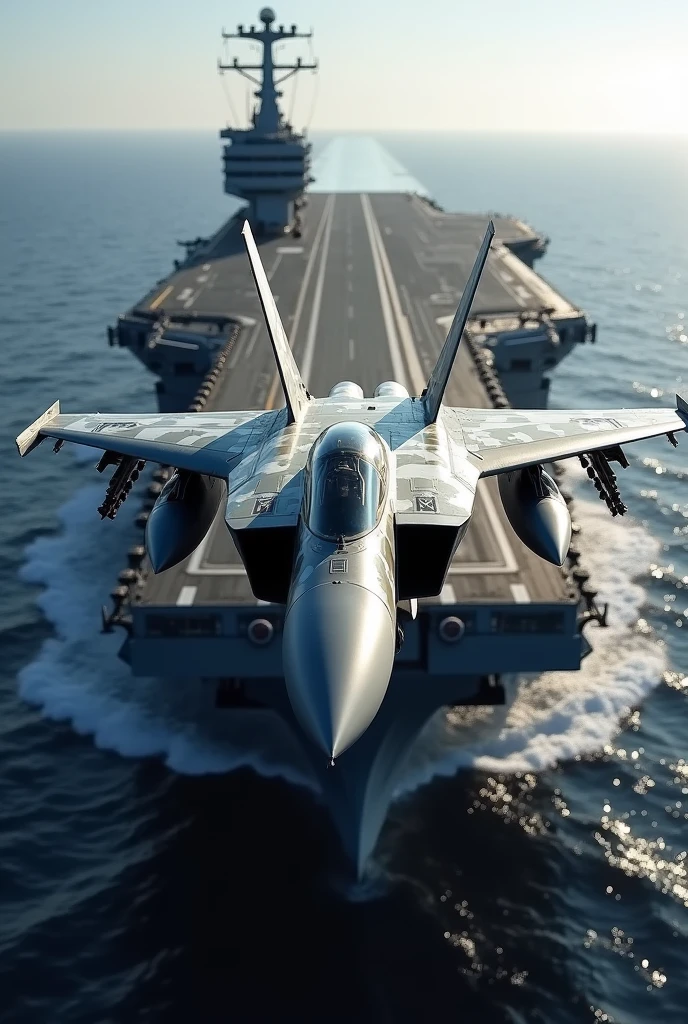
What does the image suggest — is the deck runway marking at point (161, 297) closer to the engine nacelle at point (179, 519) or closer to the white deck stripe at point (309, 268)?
the white deck stripe at point (309, 268)

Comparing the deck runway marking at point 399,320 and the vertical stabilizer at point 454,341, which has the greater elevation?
the vertical stabilizer at point 454,341

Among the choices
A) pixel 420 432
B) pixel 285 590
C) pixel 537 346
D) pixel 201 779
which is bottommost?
pixel 201 779

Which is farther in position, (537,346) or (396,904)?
(537,346)

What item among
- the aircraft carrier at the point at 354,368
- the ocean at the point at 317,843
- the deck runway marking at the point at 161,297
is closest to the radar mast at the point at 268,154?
the aircraft carrier at the point at 354,368

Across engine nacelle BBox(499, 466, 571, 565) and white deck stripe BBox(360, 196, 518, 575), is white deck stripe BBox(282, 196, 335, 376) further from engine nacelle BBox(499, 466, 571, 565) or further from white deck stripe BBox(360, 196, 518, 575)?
engine nacelle BBox(499, 466, 571, 565)

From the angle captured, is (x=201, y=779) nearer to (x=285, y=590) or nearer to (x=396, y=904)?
(x=396, y=904)

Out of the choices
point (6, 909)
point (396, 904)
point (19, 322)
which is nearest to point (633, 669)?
point (396, 904)
